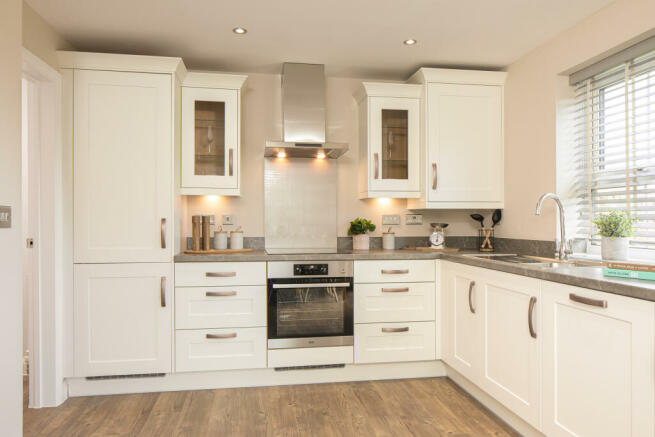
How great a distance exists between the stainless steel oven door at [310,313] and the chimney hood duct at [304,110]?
999 millimetres

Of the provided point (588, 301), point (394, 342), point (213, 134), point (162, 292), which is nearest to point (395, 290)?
point (394, 342)

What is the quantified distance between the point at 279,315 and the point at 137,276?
0.97m

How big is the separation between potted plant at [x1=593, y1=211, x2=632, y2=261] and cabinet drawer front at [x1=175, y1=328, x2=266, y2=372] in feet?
6.99

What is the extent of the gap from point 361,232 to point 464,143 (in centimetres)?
106

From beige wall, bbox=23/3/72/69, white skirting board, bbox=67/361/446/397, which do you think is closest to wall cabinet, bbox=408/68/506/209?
white skirting board, bbox=67/361/446/397

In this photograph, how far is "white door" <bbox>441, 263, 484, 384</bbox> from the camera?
2.65 meters

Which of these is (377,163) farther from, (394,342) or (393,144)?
(394,342)

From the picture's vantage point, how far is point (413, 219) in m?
3.74

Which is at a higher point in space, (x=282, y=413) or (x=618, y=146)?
(x=618, y=146)

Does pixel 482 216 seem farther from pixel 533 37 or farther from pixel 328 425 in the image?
pixel 328 425

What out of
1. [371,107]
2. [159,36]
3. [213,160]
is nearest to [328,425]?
[213,160]

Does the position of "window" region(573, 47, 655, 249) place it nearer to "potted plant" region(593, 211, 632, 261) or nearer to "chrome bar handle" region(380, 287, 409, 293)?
"potted plant" region(593, 211, 632, 261)

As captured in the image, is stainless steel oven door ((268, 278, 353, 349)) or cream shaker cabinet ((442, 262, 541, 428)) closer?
cream shaker cabinet ((442, 262, 541, 428))

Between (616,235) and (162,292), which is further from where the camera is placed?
(162,292)
